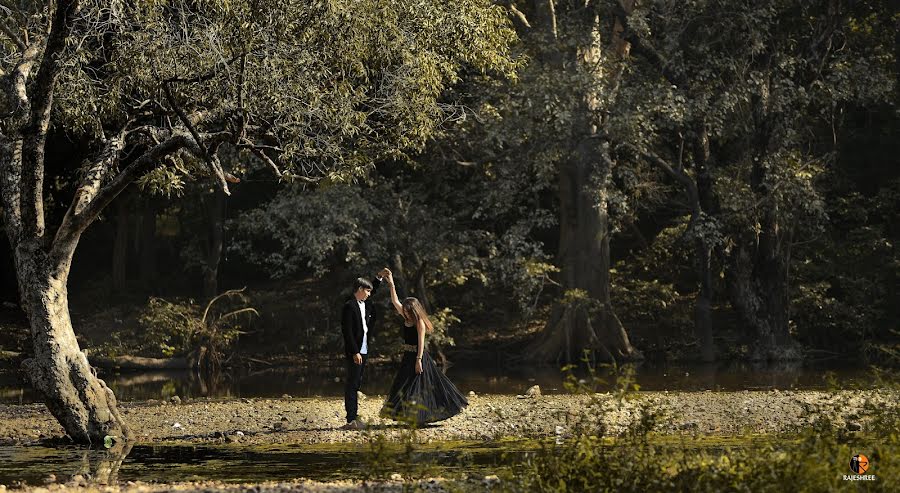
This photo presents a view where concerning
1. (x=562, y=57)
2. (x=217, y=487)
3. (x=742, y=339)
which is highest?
(x=562, y=57)

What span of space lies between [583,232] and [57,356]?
2104 centimetres

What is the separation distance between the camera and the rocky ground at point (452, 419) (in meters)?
17.7

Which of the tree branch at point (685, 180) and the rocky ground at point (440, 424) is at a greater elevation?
the tree branch at point (685, 180)

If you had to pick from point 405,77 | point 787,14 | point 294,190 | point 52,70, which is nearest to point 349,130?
point 405,77

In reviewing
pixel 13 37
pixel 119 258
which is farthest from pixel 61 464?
pixel 119 258

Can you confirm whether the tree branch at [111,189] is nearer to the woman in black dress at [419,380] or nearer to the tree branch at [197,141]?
the tree branch at [197,141]

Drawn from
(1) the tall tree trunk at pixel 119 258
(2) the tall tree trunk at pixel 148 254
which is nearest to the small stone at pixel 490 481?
(1) the tall tree trunk at pixel 119 258

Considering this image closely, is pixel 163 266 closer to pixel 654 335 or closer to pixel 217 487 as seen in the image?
pixel 654 335

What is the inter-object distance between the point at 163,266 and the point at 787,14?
85.9 ft

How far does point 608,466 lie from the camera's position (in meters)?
10.1

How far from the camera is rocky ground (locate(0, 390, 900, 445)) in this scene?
17656 millimetres

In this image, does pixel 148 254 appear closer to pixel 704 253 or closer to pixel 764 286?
pixel 704 253

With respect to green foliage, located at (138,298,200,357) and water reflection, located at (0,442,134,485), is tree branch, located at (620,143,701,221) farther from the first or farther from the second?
water reflection, located at (0,442,134,485)

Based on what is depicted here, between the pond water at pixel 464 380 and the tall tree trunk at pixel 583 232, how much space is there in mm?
1301
